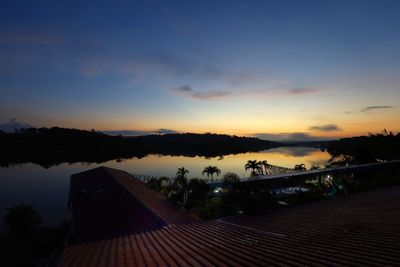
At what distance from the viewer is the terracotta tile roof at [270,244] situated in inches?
279

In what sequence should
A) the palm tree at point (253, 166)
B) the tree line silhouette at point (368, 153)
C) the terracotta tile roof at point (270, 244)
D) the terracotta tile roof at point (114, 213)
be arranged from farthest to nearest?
1. the palm tree at point (253, 166)
2. the tree line silhouette at point (368, 153)
3. the terracotta tile roof at point (114, 213)
4. the terracotta tile roof at point (270, 244)

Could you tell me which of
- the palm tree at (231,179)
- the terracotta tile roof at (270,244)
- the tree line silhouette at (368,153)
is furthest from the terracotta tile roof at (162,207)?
the tree line silhouette at (368,153)

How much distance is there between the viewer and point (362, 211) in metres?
13.2

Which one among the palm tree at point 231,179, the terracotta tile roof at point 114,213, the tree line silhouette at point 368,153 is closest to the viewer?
the terracotta tile roof at point 114,213

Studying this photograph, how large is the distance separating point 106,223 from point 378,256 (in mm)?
16979

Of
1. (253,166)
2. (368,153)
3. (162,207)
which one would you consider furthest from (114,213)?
(253,166)

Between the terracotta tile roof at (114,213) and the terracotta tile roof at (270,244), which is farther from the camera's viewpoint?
the terracotta tile roof at (114,213)

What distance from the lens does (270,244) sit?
9.05 m

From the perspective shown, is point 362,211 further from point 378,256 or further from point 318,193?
point 318,193

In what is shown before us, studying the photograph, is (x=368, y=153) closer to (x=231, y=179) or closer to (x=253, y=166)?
(x=231, y=179)

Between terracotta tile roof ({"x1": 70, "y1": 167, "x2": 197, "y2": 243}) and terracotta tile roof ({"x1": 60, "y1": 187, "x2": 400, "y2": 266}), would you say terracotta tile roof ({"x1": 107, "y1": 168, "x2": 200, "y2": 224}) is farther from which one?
terracotta tile roof ({"x1": 60, "y1": 187, "x2": 400, "y2": 266})

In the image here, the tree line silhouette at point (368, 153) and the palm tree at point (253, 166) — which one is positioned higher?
the tree line silhouette at point (368, 153)

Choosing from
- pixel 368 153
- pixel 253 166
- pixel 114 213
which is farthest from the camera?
pixel 253 166

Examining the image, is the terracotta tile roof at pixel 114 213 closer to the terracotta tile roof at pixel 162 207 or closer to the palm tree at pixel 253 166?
the terracotta tile roof at pixel 162 207
